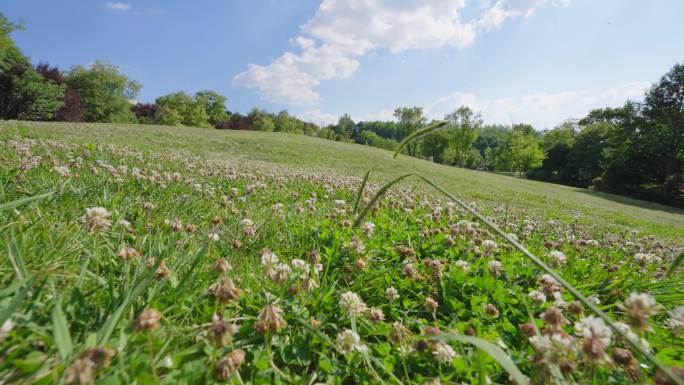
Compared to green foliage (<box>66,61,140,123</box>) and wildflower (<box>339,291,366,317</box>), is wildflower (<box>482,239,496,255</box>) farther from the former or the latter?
green foliage (<box>66,61,140,123</box>)

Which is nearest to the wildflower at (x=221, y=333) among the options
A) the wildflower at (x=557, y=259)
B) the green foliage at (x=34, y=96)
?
the wildflower at (x=557, y=259)

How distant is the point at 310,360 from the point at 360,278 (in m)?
0.91

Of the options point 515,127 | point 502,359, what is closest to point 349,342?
point 502,359

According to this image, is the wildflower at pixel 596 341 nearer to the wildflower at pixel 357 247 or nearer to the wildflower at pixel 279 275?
the wildflower at pixel 279 275

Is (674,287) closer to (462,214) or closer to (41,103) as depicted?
(462,214)

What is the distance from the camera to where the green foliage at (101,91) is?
7269cm

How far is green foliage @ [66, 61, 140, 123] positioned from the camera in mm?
72688

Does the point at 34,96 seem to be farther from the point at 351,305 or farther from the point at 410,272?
the point at 351,305

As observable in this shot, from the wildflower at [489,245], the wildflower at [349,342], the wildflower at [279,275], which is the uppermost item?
the wildflower at [279,275]

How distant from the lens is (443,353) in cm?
154

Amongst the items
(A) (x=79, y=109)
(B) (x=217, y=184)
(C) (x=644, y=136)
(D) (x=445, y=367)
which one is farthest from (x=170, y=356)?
(A) (x=79, y=109)

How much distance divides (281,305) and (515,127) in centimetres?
10542

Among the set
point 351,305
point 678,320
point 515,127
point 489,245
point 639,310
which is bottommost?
point 351,305

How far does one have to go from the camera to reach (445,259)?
2.85 metres
